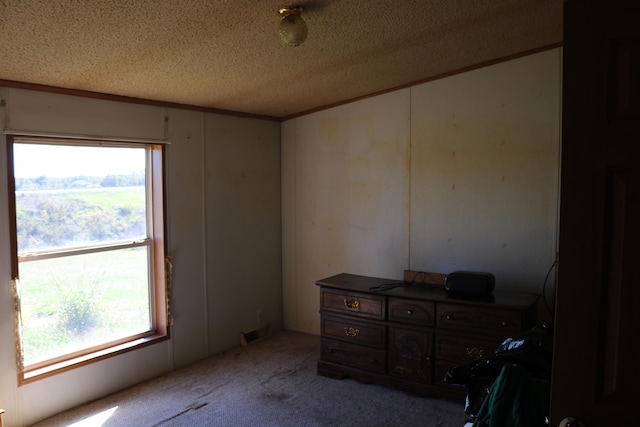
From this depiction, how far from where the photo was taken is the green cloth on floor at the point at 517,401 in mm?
1499

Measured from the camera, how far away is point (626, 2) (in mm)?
1018

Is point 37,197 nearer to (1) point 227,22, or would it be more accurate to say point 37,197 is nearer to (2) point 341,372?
(1) point 227,22

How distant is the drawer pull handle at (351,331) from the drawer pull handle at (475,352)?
2.75 feet

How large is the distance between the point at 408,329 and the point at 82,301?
90.5 inches

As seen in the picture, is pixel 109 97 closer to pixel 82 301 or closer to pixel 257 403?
pixel 82 301

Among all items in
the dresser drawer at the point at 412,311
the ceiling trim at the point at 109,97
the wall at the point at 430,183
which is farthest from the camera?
the wall at the point at 430,183

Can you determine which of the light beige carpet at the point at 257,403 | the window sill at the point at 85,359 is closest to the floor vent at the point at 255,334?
the light beige carpet at the point at 257,403

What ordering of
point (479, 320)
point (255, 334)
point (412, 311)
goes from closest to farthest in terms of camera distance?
1. point (479, 320)
2. point (412, 311)
3. point (255, 334)

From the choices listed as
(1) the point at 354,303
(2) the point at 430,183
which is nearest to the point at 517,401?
(1) the point at 354,303

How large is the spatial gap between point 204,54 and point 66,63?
2.46 feet

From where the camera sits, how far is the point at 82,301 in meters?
3.29

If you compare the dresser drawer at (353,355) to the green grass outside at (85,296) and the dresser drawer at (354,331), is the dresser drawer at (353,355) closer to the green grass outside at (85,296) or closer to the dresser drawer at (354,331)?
the dresser drawer at (354,331)

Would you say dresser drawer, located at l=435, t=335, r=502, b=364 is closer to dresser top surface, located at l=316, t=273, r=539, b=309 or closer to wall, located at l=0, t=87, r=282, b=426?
dresser top surface, located at l=316, t=273, r=539, b=309

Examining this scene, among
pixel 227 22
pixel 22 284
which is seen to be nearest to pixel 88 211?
pixel 22 284
